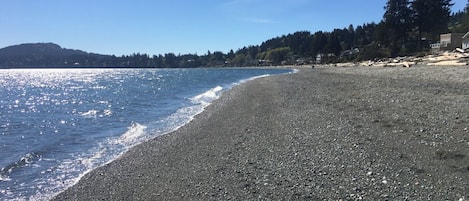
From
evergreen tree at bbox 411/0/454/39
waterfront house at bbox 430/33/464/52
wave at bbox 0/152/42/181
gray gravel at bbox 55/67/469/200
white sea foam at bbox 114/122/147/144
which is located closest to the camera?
gray gravel at bbox 55/67/469/200

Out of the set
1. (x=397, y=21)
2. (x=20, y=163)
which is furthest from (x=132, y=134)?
(x=397, y=21)

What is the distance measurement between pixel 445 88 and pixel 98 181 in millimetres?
18091

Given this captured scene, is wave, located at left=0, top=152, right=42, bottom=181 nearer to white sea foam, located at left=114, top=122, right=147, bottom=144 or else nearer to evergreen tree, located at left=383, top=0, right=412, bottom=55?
white sea foam, located at left=114, top=122, right=147, bottom=144

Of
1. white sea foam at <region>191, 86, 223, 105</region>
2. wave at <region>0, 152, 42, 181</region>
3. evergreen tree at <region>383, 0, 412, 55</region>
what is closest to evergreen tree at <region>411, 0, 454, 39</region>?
evergreen tree at <region>383, 0, 412, 55</region>

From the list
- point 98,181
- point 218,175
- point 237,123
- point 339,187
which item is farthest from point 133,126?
point 339,187

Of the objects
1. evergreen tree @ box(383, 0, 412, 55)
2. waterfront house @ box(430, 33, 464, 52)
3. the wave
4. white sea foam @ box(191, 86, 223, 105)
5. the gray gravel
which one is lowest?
white sea foam @ box(191, 86, 223, 105)

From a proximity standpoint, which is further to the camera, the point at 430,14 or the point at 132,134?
the point at 430,14

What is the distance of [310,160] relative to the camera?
9.03m

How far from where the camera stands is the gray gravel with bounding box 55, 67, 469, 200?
7073 mm

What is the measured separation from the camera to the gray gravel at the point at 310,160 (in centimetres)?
707

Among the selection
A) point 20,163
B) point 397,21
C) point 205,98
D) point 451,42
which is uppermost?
point 397,21

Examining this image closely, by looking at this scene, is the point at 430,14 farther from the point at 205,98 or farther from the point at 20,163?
the point at 20,163

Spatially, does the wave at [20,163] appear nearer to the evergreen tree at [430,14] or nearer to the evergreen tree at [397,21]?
the evergreen tree at [397,21]

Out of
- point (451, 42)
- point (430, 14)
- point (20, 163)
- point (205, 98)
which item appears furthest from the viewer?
point (430, 14)
